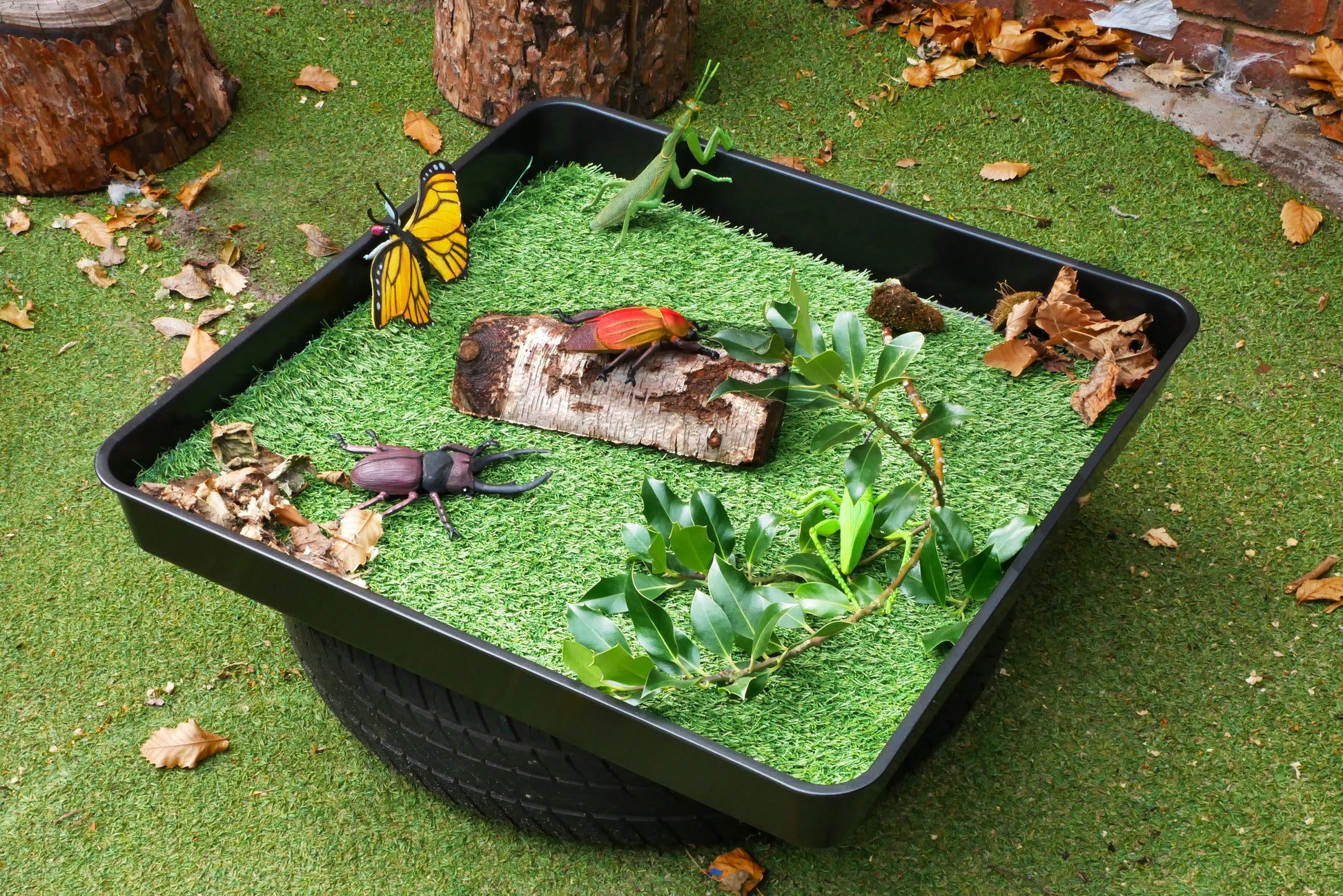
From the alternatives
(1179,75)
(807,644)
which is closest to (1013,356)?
(807,644)

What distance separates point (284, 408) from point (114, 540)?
58 cm

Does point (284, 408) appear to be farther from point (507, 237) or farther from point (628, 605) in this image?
point (628, 605)

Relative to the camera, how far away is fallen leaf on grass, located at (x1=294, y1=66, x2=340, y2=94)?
3.38 meters

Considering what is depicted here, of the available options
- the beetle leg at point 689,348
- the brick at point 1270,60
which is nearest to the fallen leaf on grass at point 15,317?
the beetle leg at point 689,348

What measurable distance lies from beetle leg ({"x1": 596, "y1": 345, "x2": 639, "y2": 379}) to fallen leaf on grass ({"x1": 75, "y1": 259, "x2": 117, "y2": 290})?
1563mm

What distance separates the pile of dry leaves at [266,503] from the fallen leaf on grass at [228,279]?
99 centimetres

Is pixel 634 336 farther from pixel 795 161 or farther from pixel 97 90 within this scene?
pixel 97 90

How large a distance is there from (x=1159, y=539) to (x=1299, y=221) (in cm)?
125

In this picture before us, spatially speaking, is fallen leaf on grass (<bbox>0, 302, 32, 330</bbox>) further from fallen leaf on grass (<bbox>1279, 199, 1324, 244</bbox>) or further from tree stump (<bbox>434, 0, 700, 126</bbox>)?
fallen leaf on grass (<bbox>1279, 199, 1324, 244</bbox>)

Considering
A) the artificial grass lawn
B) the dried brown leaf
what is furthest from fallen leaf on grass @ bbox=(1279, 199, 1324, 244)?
the dried brown leaf

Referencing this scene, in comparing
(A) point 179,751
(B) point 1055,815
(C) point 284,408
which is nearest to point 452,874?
(A) point 179,751

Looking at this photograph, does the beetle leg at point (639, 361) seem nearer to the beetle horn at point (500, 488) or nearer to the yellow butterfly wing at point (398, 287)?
the beetle horn at point (500, 488)

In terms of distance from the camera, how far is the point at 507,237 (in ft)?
8.00

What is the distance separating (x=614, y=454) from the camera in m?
2.02
